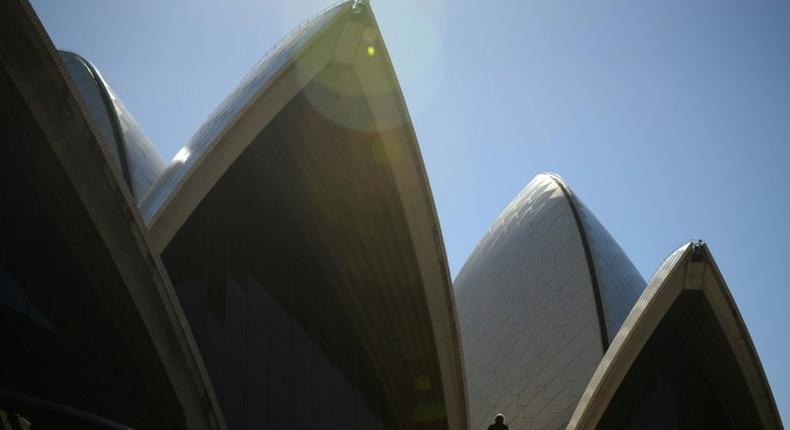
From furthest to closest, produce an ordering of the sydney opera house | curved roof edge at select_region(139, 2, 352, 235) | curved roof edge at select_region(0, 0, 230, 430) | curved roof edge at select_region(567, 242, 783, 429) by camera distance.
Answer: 1. curved roof edge at select_region(567, 242, 783, 429)
2. curved roof edge at select_region(139, 2, 352, 235)
3. the sydney opera house
4. curved roof edge at select_region(0, 0, 230, 430)

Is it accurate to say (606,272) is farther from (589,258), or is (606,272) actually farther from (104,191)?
(104,191)

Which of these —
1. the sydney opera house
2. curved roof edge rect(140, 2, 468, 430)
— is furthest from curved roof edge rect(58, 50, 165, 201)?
curved roof edge rect(140, 2, 468, 430)

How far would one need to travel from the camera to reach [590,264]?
21.9 meters

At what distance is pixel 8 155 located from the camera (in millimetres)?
10773

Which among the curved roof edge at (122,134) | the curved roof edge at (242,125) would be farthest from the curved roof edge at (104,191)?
the curved roof edge at (122,134)

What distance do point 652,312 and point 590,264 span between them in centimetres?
494

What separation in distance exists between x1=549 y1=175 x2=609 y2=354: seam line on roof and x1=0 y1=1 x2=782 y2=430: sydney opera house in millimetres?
66

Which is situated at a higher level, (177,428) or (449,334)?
(449,334)

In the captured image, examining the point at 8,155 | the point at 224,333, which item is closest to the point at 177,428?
the point at 224,333

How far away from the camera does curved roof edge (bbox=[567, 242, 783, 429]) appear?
54.8ft

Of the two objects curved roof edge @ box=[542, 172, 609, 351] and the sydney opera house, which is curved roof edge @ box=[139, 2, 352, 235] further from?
curved roof edge @ box=[542, 172, 609, 351]

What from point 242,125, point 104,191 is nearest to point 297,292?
point 242,125

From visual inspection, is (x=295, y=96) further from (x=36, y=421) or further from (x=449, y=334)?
(x=36, y=421)

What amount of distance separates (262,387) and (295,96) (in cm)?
450
